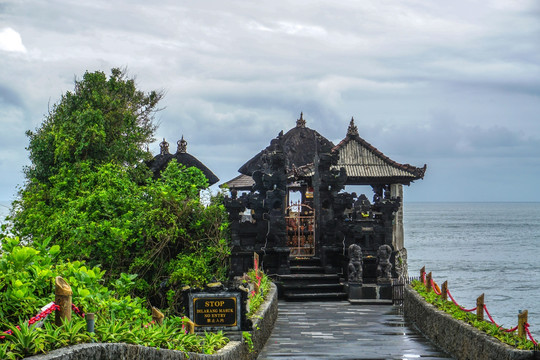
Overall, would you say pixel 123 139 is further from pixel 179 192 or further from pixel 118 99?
pixel 179 192

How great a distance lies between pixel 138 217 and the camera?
72.2ft

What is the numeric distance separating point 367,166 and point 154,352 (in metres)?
27.4

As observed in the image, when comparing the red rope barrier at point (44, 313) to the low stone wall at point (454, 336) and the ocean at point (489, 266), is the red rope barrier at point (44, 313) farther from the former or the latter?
the ocean at point (489, 266)

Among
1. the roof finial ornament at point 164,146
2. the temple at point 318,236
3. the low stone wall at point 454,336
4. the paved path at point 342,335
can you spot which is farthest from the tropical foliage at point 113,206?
the low stone wall at point 454,336

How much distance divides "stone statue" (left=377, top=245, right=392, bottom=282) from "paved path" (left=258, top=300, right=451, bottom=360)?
3.40 feet

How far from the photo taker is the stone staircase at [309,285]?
22.3m

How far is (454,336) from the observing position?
1377 centimetres

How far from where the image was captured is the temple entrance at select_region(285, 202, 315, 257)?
2519 cm

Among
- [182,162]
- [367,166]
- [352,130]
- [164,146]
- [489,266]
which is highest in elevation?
[352,130]

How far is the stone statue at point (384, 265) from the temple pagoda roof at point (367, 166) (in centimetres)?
1117

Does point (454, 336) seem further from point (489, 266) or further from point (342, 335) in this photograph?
point (489, 266)

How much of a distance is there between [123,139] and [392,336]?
14.1 m

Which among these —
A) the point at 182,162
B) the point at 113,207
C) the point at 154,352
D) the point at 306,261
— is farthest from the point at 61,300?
the point at 182,162

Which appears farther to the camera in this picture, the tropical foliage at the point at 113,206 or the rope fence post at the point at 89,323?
the tropical foliage at the point at 113,206
